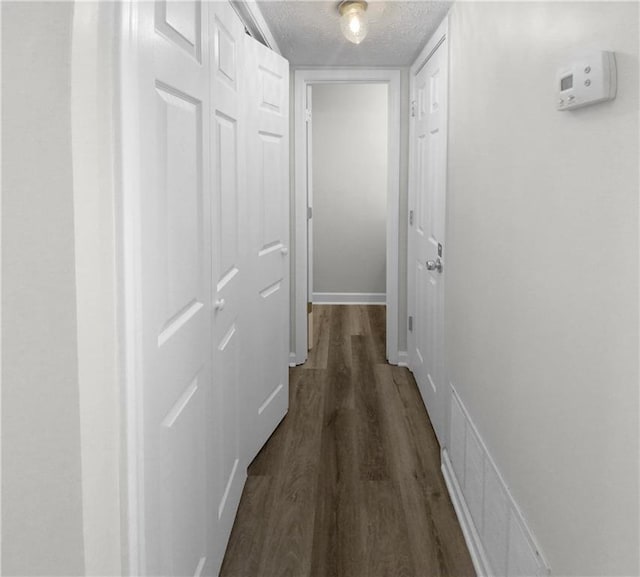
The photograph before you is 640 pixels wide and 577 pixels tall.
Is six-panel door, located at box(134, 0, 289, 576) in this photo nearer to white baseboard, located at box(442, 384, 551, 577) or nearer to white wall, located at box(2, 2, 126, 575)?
white wall, located at box(2, 2, 126, 575)

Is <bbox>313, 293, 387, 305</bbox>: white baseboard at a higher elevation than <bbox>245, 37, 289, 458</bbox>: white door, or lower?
lower

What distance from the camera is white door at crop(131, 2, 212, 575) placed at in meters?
1.16

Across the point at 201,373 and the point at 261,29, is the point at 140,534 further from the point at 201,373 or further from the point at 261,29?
the point at 261,29

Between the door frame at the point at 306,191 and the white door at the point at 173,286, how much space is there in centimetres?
241

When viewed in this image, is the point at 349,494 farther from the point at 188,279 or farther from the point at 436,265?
the point at 188,279

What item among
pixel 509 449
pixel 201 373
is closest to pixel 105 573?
pixel 201 373

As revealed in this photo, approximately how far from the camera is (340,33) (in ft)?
10.6

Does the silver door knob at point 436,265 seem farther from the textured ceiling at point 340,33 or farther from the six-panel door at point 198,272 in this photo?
the textured ceiling at point 340,33

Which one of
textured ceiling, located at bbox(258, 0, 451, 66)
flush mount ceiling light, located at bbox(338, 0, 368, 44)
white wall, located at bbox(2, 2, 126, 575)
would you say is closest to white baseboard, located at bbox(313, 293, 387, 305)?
textured ceiling, located at bbox(258, 0, 451, 66)

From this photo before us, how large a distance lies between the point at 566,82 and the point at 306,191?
3.03 metres

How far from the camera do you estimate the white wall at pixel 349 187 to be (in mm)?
6047

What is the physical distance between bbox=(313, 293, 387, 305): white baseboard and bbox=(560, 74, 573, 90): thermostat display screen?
5165 mm

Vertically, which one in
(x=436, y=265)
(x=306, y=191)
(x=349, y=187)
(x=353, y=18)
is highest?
(x=353, y=18)

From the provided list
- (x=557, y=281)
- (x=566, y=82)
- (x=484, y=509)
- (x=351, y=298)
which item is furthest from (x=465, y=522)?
(x=351, y=298)
